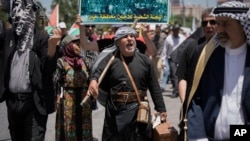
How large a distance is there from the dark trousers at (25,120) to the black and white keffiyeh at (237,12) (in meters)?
2.32

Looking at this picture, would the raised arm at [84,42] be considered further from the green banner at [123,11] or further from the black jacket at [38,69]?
the black jacket at [38,69]

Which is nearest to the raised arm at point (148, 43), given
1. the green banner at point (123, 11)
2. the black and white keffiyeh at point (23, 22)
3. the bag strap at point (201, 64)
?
the green banner at point (123, 11)

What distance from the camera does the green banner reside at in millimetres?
5887

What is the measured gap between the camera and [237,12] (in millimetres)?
3514

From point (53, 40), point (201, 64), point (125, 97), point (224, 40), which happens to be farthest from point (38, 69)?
point (224, 40)

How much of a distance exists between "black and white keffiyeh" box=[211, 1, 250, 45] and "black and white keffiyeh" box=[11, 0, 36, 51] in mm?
2218

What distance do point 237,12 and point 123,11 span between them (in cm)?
251

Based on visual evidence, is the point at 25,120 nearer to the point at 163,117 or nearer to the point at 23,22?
the point at 23,22

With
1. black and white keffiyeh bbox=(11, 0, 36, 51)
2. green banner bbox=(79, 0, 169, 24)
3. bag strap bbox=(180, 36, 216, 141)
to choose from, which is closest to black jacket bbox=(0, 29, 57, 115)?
black and white keffiyeh bbox=(11, 0, 36, 51)

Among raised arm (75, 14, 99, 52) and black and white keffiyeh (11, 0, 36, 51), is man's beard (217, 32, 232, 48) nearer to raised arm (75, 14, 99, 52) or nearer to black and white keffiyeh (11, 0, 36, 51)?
black and white keffiyeh (11, 0, 36, 51)

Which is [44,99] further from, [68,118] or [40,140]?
[68,118]

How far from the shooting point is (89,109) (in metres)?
6.57

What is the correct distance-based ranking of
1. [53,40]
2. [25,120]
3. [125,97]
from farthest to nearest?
[25,120] → [125,97] → [53,40]

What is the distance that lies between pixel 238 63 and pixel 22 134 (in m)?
2.59
